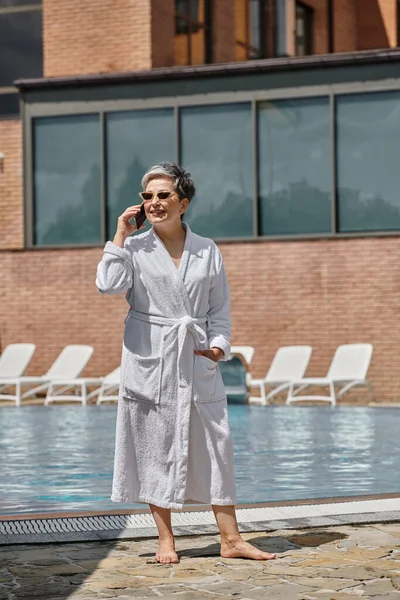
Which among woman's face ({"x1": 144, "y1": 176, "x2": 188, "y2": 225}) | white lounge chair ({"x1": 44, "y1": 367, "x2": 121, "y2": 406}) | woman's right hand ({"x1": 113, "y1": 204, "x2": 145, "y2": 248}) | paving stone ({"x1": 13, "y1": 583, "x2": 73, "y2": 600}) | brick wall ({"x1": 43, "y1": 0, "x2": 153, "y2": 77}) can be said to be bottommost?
paving stone ({"x1": 13, "y1": 583, "x2": 73, "y2": 600})

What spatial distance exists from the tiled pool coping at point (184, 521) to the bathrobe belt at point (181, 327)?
955mm

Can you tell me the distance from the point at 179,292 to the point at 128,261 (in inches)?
10.4

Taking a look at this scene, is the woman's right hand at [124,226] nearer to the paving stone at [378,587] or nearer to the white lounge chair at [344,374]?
the paving stone at [378,587]

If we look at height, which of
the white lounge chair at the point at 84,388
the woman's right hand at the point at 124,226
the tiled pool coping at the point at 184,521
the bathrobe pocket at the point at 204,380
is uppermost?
the woman's right hand at the point at 124,226

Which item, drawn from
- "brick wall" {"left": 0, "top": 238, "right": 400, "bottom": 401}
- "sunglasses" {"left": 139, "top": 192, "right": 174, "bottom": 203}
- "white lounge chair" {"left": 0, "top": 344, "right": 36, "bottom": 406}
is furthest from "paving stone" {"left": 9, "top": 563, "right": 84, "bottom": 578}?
"brick wall" {"left": 0, "top": 238, "right": 400, "bottom": 401}

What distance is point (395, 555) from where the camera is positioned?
5.50 metres

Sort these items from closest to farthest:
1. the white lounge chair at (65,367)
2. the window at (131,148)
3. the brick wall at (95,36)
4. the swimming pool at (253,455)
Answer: the swimming pool at (253,455) < the white lounge chair at (65,367) < the window at (131,148) < the brick wall at (95,36)

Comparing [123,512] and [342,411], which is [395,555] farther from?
[342,411]

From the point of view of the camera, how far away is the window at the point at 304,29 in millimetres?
26333

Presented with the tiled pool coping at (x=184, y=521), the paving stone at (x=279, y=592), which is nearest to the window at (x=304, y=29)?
the tiled pool coping at (x=184, y=521)

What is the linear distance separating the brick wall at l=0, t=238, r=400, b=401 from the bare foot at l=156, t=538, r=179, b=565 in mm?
14566

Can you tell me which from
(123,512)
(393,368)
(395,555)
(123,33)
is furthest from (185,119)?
(395,555)

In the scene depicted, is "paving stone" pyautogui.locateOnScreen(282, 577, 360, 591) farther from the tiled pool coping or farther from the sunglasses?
the sunglasses

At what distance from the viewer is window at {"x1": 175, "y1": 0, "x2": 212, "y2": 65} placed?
75.4 feet
